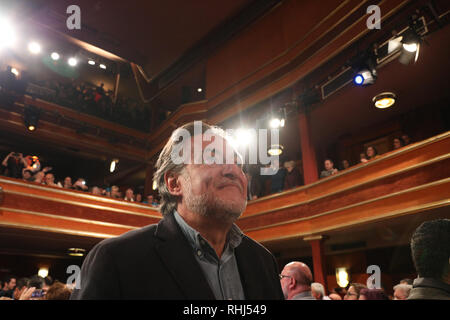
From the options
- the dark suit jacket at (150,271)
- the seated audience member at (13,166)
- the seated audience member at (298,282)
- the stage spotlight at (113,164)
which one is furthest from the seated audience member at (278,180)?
the dark suit jacket at (150,271)

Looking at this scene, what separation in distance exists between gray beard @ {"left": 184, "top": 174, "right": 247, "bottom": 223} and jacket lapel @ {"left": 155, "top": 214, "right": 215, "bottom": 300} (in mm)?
98

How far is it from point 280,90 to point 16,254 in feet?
31.7

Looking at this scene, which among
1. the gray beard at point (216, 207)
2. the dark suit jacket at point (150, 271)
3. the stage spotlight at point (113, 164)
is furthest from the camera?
the stage spotlight at point (113, 164)

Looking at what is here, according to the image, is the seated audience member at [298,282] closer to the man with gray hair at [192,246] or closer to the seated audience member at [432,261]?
the seated audience member at [432,261]

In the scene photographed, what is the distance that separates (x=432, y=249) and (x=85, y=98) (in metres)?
11.1

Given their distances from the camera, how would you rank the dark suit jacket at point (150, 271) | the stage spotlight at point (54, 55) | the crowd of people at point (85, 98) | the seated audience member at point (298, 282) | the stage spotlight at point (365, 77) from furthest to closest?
the stage spotlight at point (54, 55) < the crowd of people at point (85, 98) < the stage spotlight at point (365, 77) < the seated audience member at point (298, 282) < the dark suit jacket at point (150, 271)

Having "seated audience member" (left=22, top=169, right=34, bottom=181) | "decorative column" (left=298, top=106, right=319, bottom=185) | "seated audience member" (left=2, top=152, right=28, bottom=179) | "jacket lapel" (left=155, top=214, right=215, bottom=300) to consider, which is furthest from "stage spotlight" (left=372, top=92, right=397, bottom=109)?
"seated audience member" (left=2, top=152, right=28, bottom=179)

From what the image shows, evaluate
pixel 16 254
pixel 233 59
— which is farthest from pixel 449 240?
pixel 16 254

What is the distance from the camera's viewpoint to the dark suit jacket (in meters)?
0.76

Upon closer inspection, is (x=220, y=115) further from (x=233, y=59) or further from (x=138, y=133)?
(x=138, y=133)

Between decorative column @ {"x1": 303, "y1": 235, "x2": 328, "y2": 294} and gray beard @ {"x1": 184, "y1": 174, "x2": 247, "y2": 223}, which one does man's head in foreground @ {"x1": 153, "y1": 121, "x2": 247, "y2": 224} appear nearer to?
gray beard @ {"x1": 184, "y1": 174, "x2": 247, "y2": 223}

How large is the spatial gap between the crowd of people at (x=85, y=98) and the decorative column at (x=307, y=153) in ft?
21.3

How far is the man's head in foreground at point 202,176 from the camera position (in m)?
0.91

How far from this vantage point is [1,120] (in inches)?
352
